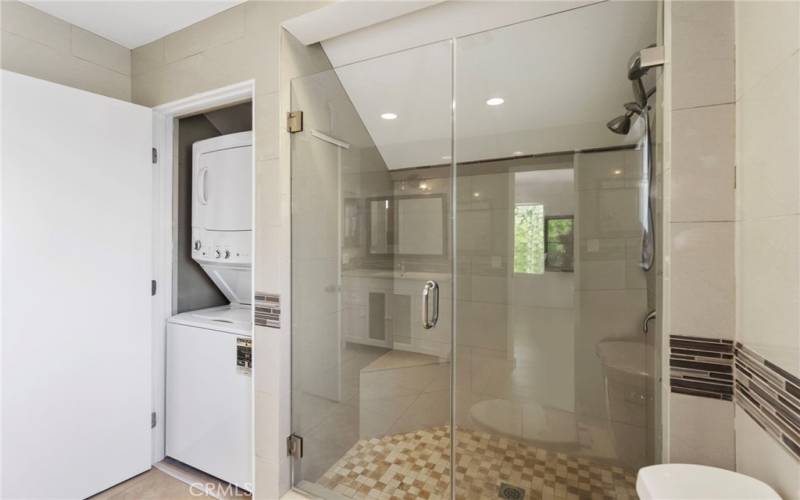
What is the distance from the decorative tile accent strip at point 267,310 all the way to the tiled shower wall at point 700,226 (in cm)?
150

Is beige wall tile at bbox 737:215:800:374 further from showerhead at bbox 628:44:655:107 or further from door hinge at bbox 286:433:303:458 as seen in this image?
door hinge at bbox 286:433:303:458

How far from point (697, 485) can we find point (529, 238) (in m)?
0.81

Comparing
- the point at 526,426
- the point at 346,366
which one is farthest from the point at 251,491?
the point at 526,426

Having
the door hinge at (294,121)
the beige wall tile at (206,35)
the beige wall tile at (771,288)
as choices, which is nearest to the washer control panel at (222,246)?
the door hinge at (294,121)

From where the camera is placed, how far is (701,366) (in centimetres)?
100

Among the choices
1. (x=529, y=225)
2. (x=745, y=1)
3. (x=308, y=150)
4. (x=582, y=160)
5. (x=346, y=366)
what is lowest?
(x=346, y=366)

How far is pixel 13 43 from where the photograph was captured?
167cm

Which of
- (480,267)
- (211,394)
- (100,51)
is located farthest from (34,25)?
(480,267)

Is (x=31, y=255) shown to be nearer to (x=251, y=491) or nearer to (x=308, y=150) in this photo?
(x=308, y=150)

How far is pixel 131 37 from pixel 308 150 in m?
1.36

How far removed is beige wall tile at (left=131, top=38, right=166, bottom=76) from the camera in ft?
6.54

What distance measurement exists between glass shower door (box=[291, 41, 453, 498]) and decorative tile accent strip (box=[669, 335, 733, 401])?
750mm

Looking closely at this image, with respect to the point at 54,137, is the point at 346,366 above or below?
below

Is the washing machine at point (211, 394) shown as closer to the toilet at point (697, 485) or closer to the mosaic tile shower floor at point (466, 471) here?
the mosaic tile shower floor at point (466, 471)
